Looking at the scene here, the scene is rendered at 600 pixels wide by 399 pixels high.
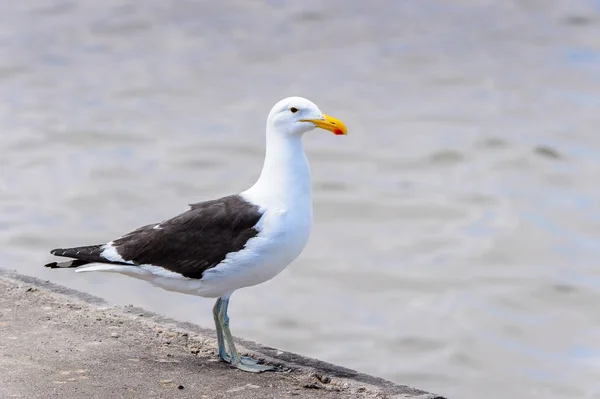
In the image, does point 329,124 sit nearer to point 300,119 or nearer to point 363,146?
point 300,119

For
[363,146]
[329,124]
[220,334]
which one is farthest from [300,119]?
[363,146]

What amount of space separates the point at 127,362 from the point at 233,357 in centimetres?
46

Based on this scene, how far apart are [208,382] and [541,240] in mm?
6806

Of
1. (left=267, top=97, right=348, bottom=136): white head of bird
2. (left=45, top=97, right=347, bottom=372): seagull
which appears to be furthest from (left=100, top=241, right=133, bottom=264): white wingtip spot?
(left=267, top=97, right=348, bottom=136): white head of bird

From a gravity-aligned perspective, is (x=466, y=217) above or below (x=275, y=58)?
below

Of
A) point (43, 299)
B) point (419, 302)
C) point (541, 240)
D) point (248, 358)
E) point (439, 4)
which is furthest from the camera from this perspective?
point (439, 4)

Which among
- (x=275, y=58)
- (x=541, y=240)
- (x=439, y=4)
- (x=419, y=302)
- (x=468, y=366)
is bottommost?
(x=468, y=366)

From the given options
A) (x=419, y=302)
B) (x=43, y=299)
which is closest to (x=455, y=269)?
(x=419, y=302)

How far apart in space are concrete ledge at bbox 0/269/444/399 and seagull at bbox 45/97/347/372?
0.18 metres

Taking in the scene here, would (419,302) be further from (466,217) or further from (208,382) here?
(208,382)

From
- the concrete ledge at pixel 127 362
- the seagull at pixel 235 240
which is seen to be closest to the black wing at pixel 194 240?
the seagull at pixel 235 240

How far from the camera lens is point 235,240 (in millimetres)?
4984

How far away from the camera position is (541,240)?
11.1 meters

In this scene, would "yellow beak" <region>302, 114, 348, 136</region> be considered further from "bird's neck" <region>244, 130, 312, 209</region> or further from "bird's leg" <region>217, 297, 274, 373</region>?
"bird's leg" <region>217, 297, 274, 373</region>
